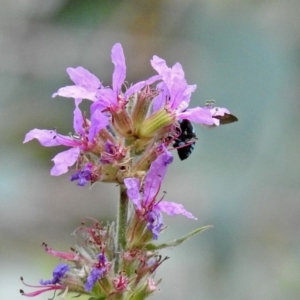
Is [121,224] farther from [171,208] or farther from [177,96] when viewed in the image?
[177,96]

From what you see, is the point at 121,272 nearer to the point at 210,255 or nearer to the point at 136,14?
the point at 210,255

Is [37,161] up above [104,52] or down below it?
below

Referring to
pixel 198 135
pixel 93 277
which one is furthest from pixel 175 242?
pixel 198 135

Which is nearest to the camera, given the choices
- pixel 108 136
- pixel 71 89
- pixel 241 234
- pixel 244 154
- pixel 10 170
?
pixel 71 89

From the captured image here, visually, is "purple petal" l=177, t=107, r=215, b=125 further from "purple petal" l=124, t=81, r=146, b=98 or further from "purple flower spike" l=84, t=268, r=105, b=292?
"purple flower spike" l=84, t=268, r=105, b=292

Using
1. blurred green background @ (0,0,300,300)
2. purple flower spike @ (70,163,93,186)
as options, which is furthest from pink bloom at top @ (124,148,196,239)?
blurred green background @ (0,0,300,300)

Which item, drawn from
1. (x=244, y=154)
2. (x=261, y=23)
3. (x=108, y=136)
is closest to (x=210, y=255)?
(x=244, y=154)

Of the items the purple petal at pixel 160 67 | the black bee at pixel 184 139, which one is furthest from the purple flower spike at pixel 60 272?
the purple petal at pixel 160 67
